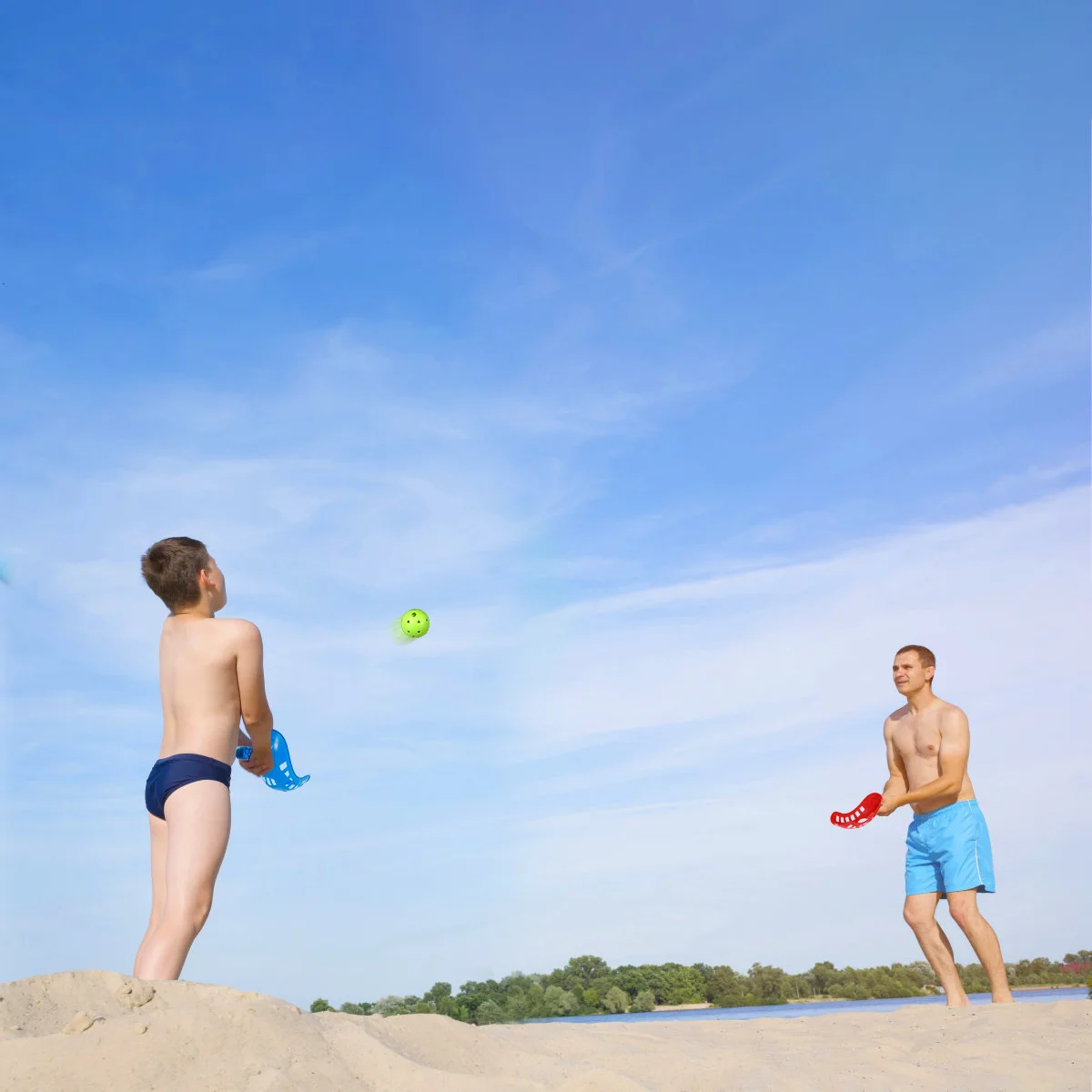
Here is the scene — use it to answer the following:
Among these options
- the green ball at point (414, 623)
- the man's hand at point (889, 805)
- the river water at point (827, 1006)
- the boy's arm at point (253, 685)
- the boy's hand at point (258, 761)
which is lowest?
the river water at point (827, 1006)

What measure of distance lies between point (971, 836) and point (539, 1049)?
4497mm

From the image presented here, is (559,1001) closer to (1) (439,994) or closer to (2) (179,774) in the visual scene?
(1) (439,994)

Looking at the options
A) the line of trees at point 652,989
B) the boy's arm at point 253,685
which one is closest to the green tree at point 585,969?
the line of trees at point 652,989

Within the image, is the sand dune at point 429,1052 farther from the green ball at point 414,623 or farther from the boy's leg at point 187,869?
the green ball at point 414,623

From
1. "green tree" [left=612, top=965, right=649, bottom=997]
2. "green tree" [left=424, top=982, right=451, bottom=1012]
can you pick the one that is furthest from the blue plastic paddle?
"green tree" [left=612, top=965, right=649, bottom=997]

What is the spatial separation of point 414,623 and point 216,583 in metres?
3.08

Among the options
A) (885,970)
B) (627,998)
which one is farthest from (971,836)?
(627,998)

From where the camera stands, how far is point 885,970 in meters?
8.97

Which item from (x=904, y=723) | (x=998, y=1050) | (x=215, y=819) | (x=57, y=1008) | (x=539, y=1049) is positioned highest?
(x=904, y=723)

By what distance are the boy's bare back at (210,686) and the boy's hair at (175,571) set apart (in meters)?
0.16

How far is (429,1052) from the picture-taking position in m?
3.85

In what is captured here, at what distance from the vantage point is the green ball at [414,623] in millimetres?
7598

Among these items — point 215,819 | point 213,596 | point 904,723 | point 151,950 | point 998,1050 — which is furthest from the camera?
point 904,723

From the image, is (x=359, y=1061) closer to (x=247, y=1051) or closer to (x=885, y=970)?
(x=247, y=1051)
